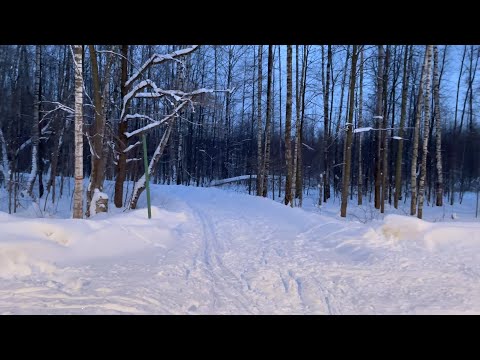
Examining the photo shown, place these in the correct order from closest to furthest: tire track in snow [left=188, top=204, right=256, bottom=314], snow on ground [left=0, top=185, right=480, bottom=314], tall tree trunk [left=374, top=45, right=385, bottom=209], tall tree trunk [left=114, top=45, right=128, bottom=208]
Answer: snow on ground [left=0, top=185, right=480, bottom=314] < tire track in snow [left=188, top=204, right=256, bottom=314] < tall tree trunk [left=114, top=45, right=128, bottom=208] < tall tree trunk [left=374, top=45, right=385, bottom=209]

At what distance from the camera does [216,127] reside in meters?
43.2

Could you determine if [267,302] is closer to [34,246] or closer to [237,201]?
[34,246]

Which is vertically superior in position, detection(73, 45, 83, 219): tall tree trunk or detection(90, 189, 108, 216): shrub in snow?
detection(73, 45, 83, 219): tall tree trunk

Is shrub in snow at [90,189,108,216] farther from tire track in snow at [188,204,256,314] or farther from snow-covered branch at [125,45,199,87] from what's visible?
tire track in snow at [188,204,256,314]

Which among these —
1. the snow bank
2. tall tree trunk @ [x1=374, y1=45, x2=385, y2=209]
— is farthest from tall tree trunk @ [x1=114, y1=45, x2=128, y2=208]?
tall tree trunk @ [x1=374, y1=45, x2=385, y2=209]

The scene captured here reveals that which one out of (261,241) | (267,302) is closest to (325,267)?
(267,302)

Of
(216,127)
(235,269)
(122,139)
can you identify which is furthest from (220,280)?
(216,127)

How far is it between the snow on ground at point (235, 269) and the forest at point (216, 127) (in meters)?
3.35

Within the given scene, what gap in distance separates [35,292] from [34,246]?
171 centimetres

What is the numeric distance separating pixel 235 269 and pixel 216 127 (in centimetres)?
3729

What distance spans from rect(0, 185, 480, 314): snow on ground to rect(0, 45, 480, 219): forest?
335 cm

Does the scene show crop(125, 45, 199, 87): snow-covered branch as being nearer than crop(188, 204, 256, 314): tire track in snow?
No

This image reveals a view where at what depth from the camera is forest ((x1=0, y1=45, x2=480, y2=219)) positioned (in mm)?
14352

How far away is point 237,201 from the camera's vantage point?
19.2 meters
